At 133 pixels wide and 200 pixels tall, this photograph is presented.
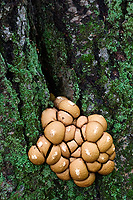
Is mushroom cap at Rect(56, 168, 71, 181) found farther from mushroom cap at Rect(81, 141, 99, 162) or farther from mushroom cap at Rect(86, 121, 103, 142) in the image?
mushroom cap at Rect(86, 121, 103, 142)

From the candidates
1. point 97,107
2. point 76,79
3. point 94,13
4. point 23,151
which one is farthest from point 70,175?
point 94,13

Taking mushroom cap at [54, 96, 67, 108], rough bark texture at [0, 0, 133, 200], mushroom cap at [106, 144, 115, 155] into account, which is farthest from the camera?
mushroom cap at [54, 96, 67, 108]

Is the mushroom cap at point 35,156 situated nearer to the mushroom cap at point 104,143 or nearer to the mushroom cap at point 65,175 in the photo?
the mushroom cap at point 65,175

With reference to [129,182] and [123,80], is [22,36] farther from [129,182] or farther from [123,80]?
[129,182]

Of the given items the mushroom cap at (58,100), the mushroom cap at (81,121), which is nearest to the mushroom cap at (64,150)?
the mushroom cap at (81,121)

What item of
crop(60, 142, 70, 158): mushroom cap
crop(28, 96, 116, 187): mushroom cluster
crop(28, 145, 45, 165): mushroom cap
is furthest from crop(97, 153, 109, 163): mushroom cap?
crop(28, 145, 45, 165): mushroom cap
